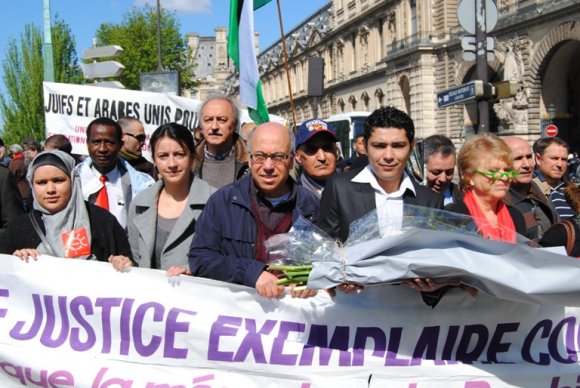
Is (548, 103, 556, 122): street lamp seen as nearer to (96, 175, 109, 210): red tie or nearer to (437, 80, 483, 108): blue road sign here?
(437, 80, 483, 108): blue road sign

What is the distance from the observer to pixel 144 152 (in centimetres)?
921

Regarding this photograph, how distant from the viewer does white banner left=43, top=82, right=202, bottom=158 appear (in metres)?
8.93

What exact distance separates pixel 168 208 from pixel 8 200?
5.81 feet

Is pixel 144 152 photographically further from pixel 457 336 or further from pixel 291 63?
pixel 291 63

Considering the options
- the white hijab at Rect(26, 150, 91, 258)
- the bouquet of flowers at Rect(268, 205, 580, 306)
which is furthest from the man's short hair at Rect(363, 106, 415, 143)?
the white hijab at Rect(26, 150, 91, 258)

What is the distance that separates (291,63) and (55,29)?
→ 4336 cm

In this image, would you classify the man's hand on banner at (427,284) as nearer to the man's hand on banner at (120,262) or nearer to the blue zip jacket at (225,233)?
the blue zip jacket at (225,233)

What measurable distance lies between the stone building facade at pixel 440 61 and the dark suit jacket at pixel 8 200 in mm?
9317

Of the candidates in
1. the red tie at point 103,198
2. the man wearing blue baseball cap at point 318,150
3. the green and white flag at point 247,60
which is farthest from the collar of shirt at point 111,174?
the man wearing blue baseball cap at point 318,150

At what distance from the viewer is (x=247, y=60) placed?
5734mm

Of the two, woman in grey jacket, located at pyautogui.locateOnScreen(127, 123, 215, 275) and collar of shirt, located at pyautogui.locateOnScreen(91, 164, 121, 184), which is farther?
collar of shirt, located at pyautogui.locateOnScreen(91, 164, 121, 184)

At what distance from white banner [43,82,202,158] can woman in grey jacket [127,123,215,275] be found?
16.9 feet

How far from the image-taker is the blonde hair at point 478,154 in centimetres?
358

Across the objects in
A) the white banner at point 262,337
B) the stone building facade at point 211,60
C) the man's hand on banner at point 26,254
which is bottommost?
the white banner at point 262,337
